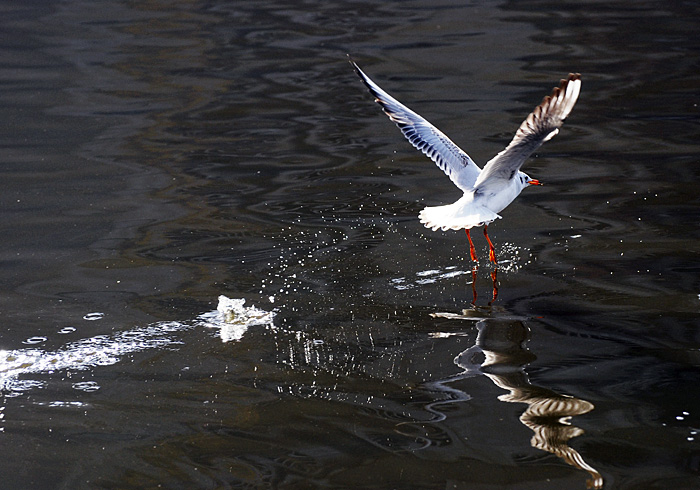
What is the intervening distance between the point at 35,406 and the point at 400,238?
3.24m

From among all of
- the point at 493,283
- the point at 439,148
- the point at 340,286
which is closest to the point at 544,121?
the point at 493,283

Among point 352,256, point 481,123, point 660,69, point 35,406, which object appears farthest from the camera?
point 660,69

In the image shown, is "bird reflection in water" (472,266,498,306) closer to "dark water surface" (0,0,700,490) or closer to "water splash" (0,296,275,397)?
"dark water surface" (0,0,700,490)

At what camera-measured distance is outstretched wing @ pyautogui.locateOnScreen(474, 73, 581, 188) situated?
4805 millimetres

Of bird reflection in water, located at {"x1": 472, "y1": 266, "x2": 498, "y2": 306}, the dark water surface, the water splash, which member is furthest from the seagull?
the water splash

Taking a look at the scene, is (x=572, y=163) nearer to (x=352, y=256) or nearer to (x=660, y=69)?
(x=352, y=256)

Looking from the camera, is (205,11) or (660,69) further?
(205,11)

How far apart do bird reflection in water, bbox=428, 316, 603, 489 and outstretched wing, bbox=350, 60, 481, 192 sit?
1.35m

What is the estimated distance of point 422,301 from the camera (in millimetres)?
5766

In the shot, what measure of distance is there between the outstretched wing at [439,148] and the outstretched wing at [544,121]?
0.76 m

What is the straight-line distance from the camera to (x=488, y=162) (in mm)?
6008

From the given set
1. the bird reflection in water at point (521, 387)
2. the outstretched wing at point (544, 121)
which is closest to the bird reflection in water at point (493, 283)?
the bird reflection in water at point (521, 387)

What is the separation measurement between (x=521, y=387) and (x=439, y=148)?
2481mm

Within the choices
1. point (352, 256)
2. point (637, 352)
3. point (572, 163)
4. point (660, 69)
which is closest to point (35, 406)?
point (352, 256)
